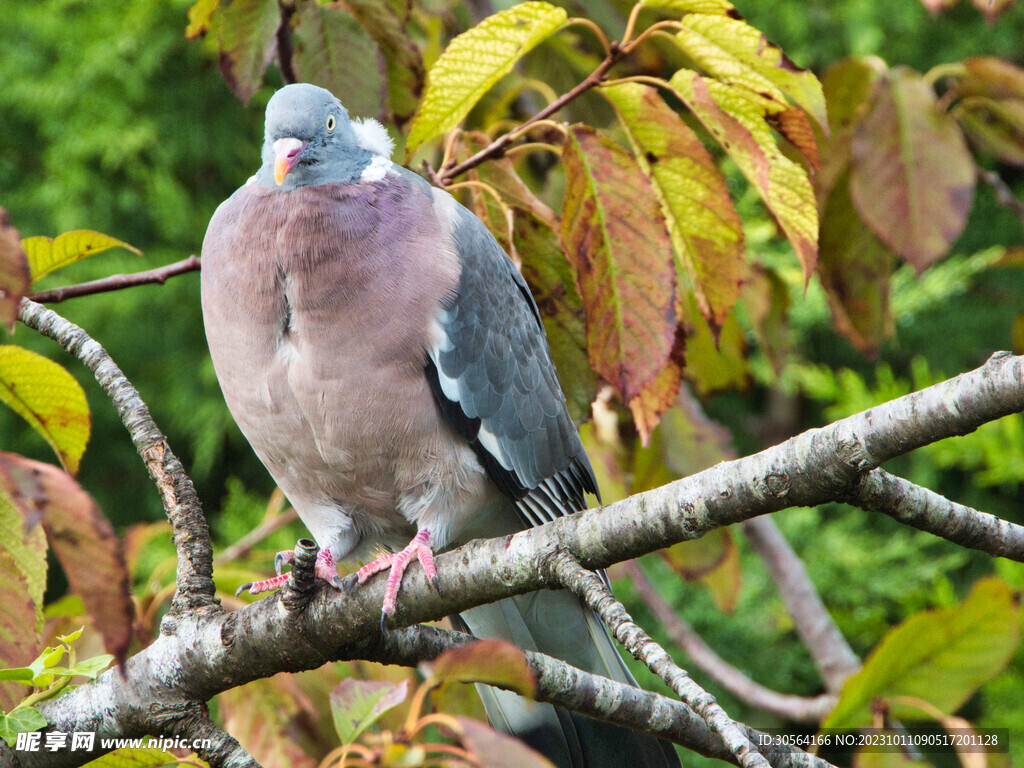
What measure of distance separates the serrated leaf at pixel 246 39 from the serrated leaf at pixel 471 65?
0.39m

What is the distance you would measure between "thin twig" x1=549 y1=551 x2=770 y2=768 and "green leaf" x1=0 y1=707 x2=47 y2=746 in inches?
28.0

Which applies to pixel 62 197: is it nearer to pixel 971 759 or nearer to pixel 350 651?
pixel 350 651

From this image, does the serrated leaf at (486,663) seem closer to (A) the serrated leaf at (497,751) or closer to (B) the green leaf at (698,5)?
(A) the serrated leaf at (497,751)

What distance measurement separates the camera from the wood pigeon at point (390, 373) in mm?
1840

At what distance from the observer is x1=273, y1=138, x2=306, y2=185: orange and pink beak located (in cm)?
193

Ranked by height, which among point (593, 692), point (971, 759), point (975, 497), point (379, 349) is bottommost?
point (975, 497)

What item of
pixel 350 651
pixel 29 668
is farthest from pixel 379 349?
pixel 29 668

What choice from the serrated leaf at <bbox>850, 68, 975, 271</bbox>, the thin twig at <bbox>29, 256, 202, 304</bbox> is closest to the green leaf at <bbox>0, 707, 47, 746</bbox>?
the thin twig at <bbox>29, 256, 202, 304</bbox>

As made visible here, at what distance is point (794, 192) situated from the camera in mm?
1589

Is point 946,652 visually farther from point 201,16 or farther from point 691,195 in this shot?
point 201,16

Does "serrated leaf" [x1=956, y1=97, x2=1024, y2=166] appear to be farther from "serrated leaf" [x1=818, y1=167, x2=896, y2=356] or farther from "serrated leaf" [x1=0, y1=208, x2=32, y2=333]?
"serrated leaf" [x1=0, y1=208, x2=32, y2=333]

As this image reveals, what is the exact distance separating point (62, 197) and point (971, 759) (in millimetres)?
4539

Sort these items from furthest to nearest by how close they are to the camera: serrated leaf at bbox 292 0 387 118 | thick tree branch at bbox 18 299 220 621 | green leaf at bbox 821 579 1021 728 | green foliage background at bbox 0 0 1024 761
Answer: green foliage background at bbox 0 0 1024 761 → serrated leaf at bbox 292 0 387 118 → thick tree branch at bbox 18 299 220 621 → green leaf at bbox 821 579 1021 728

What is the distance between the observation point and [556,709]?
200 centimetres
